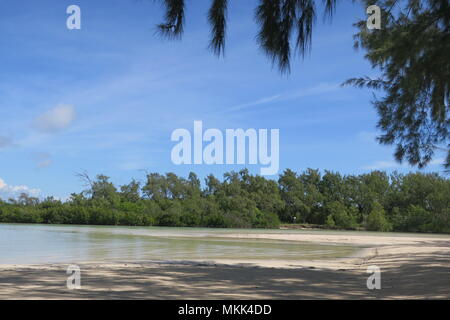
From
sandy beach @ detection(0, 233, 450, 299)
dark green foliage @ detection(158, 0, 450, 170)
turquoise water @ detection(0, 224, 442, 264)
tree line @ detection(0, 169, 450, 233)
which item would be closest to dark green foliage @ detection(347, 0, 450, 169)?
dark green foliage @ detection(158, 0, 450, 170)

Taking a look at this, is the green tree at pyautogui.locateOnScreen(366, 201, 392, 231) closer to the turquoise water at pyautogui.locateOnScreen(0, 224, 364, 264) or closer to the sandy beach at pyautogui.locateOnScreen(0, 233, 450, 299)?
the turquoise water at pyautogui.locateOnScreen(0, 224, 364, 264)

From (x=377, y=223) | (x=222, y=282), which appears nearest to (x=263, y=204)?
(x=377, y=223)

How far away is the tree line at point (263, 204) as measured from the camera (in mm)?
51000

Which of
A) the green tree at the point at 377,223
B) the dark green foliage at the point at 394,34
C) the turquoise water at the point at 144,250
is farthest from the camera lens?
the green tree at the point at 377,223

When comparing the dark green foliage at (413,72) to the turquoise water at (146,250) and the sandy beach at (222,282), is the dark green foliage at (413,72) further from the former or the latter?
the turquoise water at (146,250)

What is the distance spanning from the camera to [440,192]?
4825 centimetres

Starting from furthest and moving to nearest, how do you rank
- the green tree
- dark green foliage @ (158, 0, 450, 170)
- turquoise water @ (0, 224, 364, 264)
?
the green tree < turquoise water @ (0, 224, 364, 264) < dark green foliage @ (158, 0, 450, 170)

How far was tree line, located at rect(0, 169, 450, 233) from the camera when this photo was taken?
51.0m

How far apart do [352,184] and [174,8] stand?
5790 centimetres

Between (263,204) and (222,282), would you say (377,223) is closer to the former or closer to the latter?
(263,204)

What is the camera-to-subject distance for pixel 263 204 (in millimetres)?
58750

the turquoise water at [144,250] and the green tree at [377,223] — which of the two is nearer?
the turquoise water at [144,250]

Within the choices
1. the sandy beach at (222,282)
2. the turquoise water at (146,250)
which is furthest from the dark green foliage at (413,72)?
the turquoise water at (146,250)
